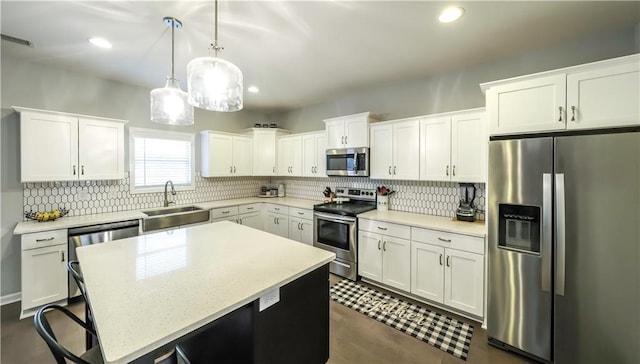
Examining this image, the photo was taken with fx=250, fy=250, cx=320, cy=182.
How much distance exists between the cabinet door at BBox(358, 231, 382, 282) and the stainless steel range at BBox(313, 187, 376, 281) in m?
0.07

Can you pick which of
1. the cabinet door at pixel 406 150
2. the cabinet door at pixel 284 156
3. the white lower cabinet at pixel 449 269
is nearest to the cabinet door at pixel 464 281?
the white lower cabinet at pixel 449 269

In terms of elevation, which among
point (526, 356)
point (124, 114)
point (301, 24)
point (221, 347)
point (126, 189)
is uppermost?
point (301, 24)

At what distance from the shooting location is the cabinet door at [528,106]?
1965 mm

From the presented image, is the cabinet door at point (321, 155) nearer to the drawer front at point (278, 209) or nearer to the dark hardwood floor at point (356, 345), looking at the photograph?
the drawer front at point (278, 209)

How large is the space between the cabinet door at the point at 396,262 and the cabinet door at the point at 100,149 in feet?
11.8

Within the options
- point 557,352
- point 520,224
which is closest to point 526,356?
point 557,352

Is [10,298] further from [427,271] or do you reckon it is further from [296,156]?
[427,271]

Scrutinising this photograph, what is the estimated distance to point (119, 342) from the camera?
0.88 meters

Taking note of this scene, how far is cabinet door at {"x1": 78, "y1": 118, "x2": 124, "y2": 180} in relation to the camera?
9.94ft

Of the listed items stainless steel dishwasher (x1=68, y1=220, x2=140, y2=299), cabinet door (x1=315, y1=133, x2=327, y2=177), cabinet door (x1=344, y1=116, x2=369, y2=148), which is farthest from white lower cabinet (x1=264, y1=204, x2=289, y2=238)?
stainless steel dishwasher (x1=68, y1=220, x2=140, y2=299)

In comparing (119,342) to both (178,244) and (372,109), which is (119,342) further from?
(372,109)

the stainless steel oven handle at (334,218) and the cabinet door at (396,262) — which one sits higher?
the stainless steel oven handle at (334,218)

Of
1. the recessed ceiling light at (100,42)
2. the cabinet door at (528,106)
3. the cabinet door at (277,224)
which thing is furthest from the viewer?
the cabinet door at (277,224)

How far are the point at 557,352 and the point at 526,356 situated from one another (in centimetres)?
24
